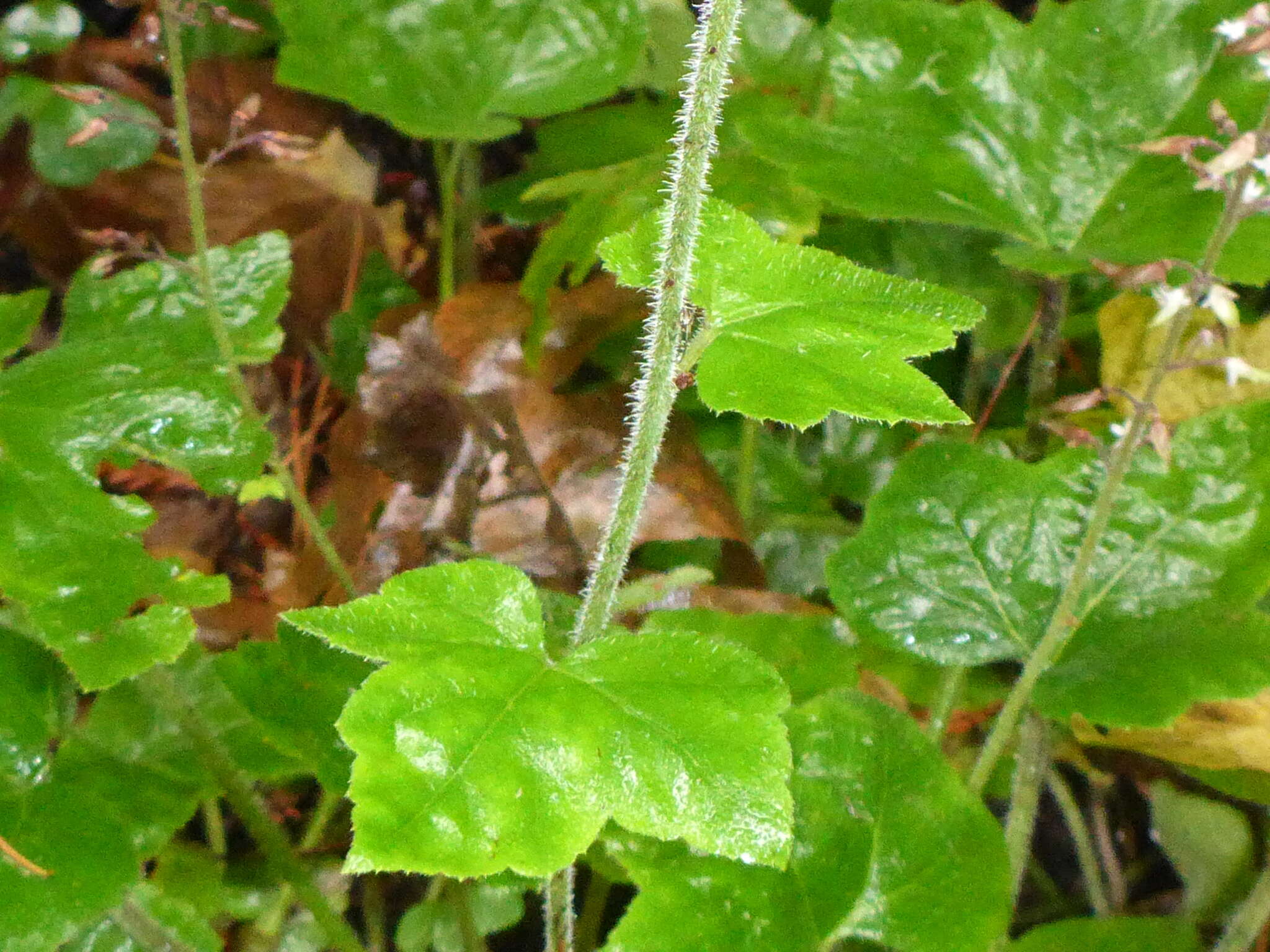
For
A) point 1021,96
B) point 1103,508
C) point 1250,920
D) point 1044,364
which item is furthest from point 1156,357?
point 1250,920

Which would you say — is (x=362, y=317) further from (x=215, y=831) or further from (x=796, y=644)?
(x=796, y=644)

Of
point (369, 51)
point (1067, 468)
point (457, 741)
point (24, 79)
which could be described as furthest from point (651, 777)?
point (24, 79)

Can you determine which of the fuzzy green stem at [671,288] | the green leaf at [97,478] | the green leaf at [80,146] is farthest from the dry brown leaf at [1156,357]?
the green leaf at [80,146]

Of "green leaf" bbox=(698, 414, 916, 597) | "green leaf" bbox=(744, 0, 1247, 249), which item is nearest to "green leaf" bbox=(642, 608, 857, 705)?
"green leaf" bbox=(698, 414, 916, 597)

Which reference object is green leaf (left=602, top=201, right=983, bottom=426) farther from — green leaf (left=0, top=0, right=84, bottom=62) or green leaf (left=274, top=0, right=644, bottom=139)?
green leaf (left=0, top=0, right=84, bottom=62)

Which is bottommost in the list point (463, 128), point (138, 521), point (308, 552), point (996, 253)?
point (308, 552)

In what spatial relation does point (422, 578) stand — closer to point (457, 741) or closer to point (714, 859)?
point (457, 741)

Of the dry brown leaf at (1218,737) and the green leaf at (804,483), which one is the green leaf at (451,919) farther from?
the dry brown leaf at (1218,737)
